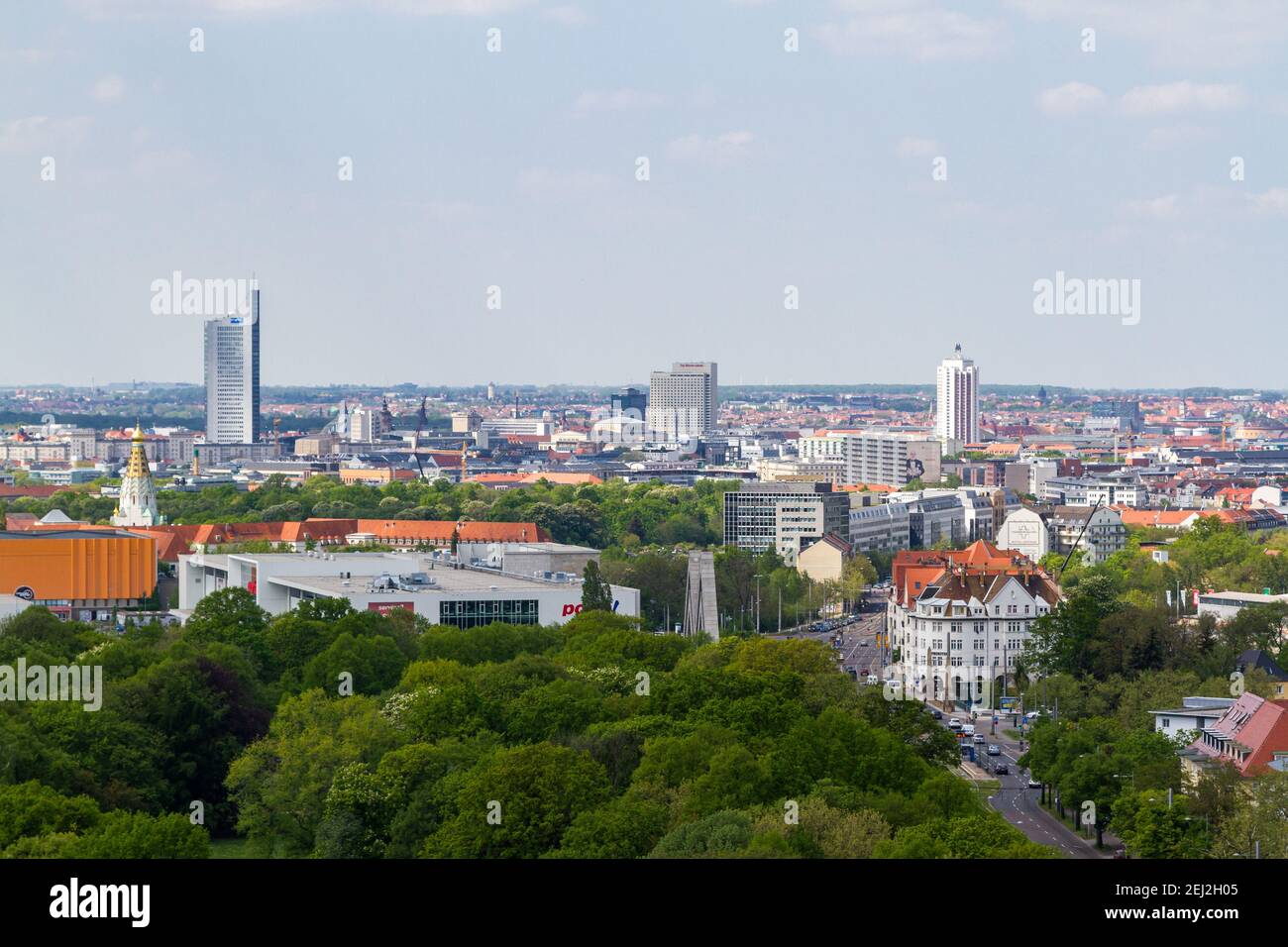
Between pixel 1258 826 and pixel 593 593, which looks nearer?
pixel 1258 826

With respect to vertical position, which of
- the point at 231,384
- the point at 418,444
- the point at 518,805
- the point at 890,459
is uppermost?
the point at 231,384

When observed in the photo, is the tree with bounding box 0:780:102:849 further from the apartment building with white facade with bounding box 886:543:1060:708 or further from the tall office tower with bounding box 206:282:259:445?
the tall office tower with bounding box 206:282:259:445

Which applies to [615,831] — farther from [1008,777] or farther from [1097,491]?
[1097,491]

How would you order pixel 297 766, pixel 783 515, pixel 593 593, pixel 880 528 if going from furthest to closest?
pixel 880 528 < pixel 783 515 < pixel 593 593 < pixel 297 766

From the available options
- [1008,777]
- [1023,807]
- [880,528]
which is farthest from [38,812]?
[880,528]

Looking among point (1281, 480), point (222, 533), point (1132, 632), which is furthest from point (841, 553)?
point (1281, 480)

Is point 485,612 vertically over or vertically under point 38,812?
under
